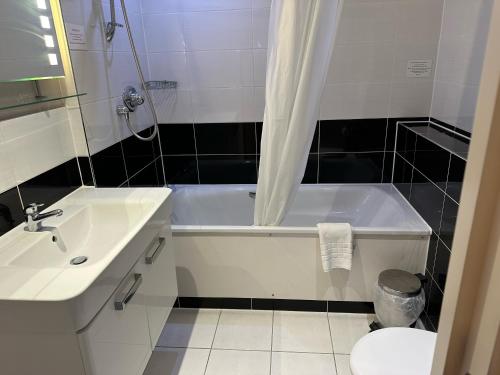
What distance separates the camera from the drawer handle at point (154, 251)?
138 centimetres

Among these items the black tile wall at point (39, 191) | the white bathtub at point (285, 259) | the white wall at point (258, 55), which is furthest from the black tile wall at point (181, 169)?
the black tile wall at point (39, 191)

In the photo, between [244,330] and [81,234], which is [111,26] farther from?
[244,330]

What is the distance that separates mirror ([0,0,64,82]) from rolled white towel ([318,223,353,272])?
1499 millimetres

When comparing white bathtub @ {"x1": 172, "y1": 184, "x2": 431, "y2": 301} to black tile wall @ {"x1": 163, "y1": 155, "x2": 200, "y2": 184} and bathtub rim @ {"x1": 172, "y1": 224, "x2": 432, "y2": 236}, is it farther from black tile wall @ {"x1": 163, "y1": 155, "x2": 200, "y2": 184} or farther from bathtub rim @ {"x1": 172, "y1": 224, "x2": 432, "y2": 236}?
black tile wall @ {"x1": 163, "y1": 155, "x2": 200, "y2": 184}

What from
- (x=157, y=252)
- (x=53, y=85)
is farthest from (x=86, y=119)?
(x=157, y=252)

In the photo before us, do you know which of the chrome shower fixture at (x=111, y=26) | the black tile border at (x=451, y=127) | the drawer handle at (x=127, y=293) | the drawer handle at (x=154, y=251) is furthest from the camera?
the chrome shower fixture at (x=111, y=26)

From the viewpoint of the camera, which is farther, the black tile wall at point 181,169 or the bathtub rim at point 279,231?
the black tile wall at point 181,169

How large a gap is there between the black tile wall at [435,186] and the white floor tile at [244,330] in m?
0.86

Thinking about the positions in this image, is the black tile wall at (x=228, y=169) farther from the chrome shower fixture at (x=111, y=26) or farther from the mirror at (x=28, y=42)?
the mirror at (x=28, y=42)

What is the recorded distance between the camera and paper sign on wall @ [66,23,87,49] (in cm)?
163

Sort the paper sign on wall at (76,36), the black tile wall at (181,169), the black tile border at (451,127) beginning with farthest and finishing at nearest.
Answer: the black tile wall at (181,169) → the black tile border at (451,127) → the paper sign on wall at (76,36)

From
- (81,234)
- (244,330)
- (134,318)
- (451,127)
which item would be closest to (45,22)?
(81,234)

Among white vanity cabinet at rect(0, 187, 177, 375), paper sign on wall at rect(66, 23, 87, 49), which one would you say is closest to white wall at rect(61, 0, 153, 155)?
paper sign on wall at rect(66, 23, 87, 49)

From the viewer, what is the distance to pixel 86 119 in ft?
5.76
